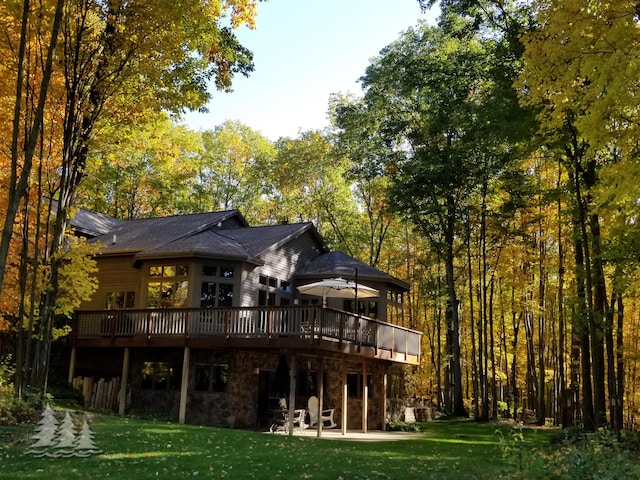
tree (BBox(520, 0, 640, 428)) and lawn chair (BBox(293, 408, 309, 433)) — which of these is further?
lawn chair (BBox(293, 408, 309, 433))

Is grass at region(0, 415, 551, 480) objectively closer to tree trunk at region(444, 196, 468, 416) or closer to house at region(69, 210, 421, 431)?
house at region(69, 210, 421, 431)

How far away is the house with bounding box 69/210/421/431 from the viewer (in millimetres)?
16391

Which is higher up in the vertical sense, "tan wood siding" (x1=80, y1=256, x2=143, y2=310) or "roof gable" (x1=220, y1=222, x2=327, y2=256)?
"roof gable" (x1=220, y1=222, x2=327, y2=256)

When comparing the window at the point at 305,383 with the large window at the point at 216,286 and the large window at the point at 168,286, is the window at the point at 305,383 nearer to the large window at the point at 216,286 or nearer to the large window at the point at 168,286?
the large window at the point at 216,286

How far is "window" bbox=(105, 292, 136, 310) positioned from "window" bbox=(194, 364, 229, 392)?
441 cm

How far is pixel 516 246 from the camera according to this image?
28594mm

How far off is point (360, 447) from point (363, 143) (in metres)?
18.5

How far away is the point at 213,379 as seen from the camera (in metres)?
17.5

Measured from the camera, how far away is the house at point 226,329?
16391 mm

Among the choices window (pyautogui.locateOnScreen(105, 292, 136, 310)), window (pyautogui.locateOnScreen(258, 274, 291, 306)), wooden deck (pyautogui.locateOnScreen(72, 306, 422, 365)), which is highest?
window (pyautogui.locateOnScreen(258, 274, 291, 306))

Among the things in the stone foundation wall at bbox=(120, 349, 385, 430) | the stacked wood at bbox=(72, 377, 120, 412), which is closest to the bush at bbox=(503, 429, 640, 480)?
the stone foundation wall at bbox=(120, 349, 385, 430)

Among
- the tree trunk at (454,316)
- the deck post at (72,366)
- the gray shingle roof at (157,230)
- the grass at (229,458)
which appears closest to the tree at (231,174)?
the gray shingle roof at (157,230)

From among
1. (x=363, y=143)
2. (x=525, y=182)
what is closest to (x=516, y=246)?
(x=525, y=182)

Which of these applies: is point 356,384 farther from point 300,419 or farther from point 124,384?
point 124,384
